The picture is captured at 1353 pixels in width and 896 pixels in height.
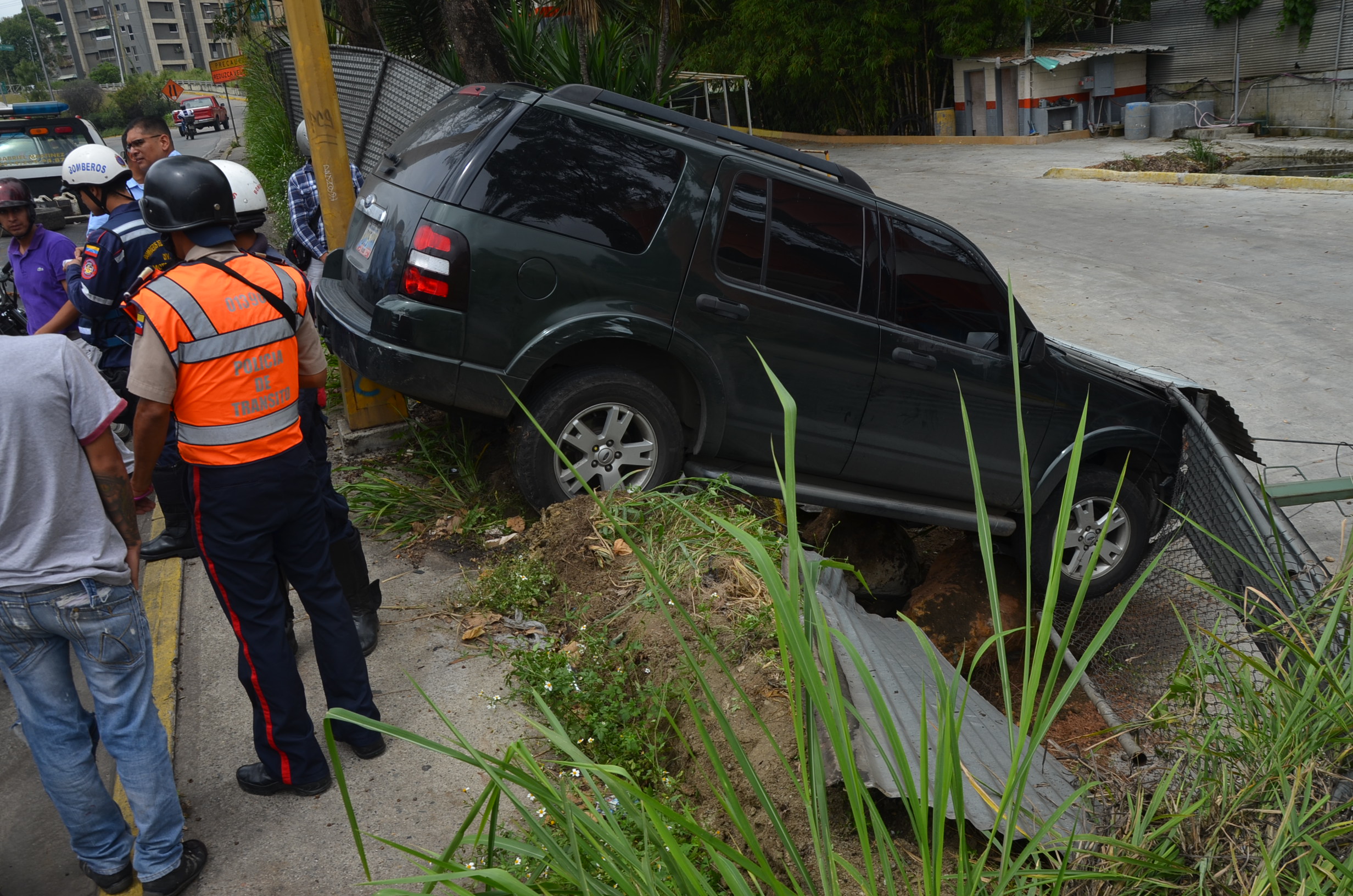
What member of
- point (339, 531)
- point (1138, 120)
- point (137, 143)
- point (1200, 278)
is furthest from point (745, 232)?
point (1138, 120)

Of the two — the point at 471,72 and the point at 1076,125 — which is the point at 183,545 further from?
the point at 1076,125

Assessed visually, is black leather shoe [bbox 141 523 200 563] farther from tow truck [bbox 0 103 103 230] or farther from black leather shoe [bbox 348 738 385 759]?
tow truck [bbox 0 103 103 230]

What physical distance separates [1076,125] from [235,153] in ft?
72.6

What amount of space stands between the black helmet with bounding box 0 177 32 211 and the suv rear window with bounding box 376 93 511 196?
1.88m

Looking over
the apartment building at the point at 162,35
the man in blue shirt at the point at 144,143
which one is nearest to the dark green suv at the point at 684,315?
the man in blue shirt at the point at 144,143

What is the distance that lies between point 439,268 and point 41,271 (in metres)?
2.63

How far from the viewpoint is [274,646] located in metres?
3.17

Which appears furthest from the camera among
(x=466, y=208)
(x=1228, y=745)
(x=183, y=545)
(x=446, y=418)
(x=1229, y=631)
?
(x=446, y=418)

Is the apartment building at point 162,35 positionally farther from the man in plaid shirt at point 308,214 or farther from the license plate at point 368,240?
the license plate at point 368,240

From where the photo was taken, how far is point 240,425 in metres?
3.06

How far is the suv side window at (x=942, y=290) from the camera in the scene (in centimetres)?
500

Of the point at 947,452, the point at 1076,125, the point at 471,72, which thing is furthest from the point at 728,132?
the point at 1076,125

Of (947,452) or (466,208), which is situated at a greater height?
(466,208)

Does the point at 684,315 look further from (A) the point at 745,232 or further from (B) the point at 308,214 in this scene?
(B) the point at 308,214
